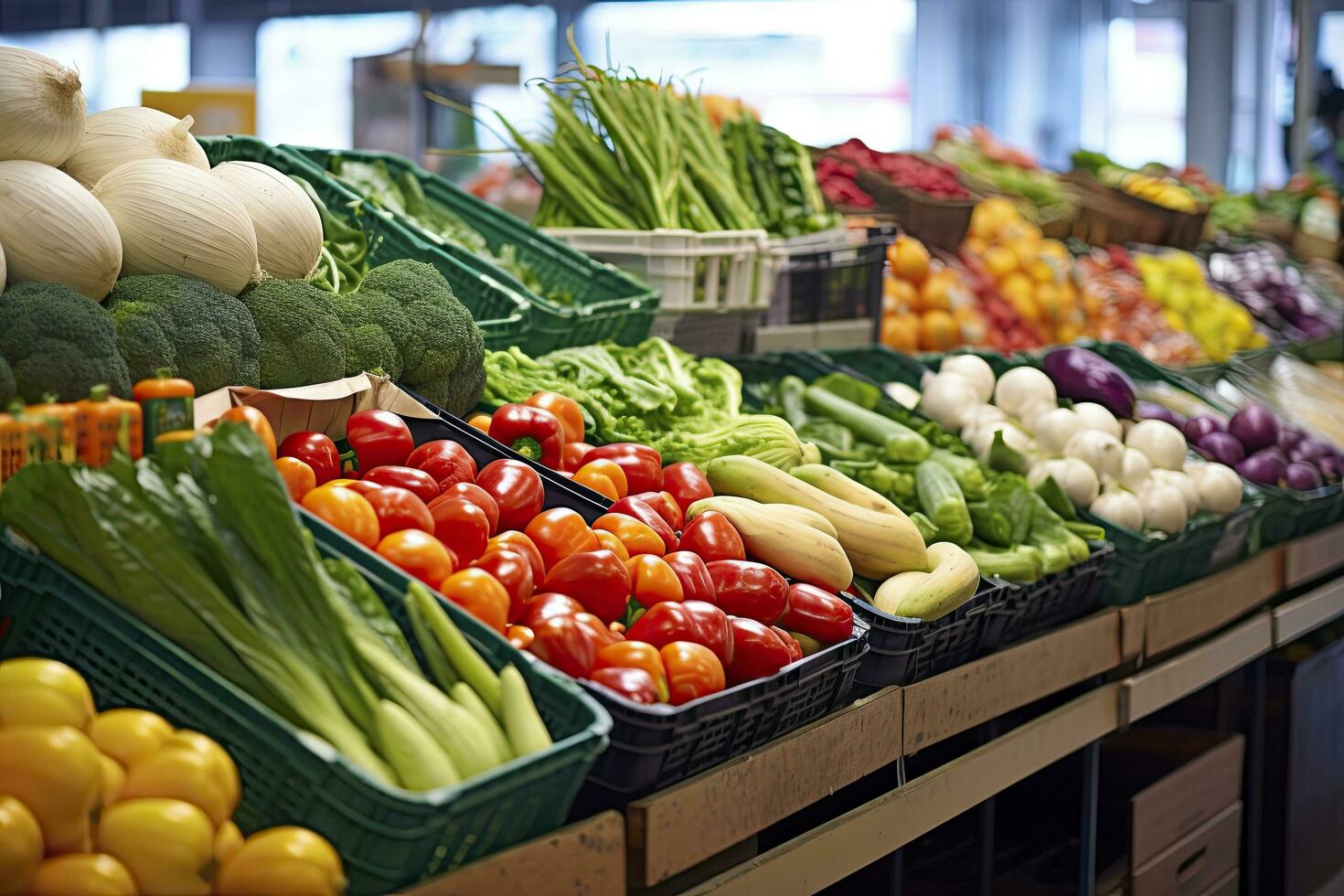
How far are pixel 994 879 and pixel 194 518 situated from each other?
2134mm

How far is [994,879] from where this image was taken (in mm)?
3045

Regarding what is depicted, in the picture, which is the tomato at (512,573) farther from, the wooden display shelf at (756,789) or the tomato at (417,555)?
the wooden display shelf at (756,789)

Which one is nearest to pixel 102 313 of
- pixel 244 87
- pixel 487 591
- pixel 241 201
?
pixel 241 201

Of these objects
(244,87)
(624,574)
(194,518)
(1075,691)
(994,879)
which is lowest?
(994,879)

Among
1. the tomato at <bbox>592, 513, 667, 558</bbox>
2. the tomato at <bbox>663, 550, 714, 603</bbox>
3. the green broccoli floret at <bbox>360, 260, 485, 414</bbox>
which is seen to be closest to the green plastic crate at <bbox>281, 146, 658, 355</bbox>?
the green broccoli floret at <bbox>360, 260, 485, 414</bbox>

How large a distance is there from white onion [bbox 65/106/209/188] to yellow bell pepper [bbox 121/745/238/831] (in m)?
1.22

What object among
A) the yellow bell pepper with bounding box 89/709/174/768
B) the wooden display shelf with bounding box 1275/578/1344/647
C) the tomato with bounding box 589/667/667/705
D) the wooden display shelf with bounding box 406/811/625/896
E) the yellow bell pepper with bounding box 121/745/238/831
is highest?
the yellow bell pepper with bounding box 89/709/174/768

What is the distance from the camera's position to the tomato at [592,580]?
1877mm

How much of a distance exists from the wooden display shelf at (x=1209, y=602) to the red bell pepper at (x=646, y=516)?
145 cm

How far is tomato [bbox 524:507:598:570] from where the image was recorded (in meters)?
1.98

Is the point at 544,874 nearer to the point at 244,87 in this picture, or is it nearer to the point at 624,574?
the point at 624,574

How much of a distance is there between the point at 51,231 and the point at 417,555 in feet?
2.40

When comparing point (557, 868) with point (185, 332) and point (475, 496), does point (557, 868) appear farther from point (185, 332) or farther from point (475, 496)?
point (185, 332)

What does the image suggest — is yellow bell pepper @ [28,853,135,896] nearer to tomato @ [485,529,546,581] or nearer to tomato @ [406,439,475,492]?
tomato @ [485,529,546,581]
